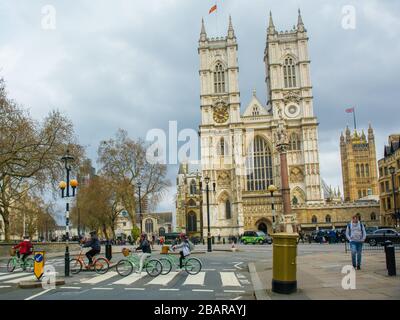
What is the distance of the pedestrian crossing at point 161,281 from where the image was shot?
1172cm

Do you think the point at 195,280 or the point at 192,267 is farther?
the point at 192,267

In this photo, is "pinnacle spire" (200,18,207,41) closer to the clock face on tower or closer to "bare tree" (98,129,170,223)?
the clock face on tower

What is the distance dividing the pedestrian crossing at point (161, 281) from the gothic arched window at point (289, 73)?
210ft

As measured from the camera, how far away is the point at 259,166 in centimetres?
7469

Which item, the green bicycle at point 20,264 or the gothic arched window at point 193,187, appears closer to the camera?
the green bicycle at point 20,264

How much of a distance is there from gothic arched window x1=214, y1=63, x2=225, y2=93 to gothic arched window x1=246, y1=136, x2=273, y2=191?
36.4ft

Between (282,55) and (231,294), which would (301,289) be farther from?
(282,55)

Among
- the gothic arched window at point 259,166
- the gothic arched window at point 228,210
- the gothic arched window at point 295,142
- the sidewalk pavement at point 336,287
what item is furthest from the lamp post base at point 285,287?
the gothic arched window at point 295,142

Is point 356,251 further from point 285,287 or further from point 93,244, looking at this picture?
point 93,244

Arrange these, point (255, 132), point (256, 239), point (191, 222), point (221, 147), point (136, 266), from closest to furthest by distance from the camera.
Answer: point (136, 266) → point (256, 239) → point (221, 147) → point (255, 132) → point (191, 222)

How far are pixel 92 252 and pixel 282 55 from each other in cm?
6710

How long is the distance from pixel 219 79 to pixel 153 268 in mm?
66482

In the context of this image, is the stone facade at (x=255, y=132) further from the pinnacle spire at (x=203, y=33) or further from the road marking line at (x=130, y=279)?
the road marking line at (x=130, y=279)

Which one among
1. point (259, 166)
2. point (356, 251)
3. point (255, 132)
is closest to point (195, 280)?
point (356, 251)
